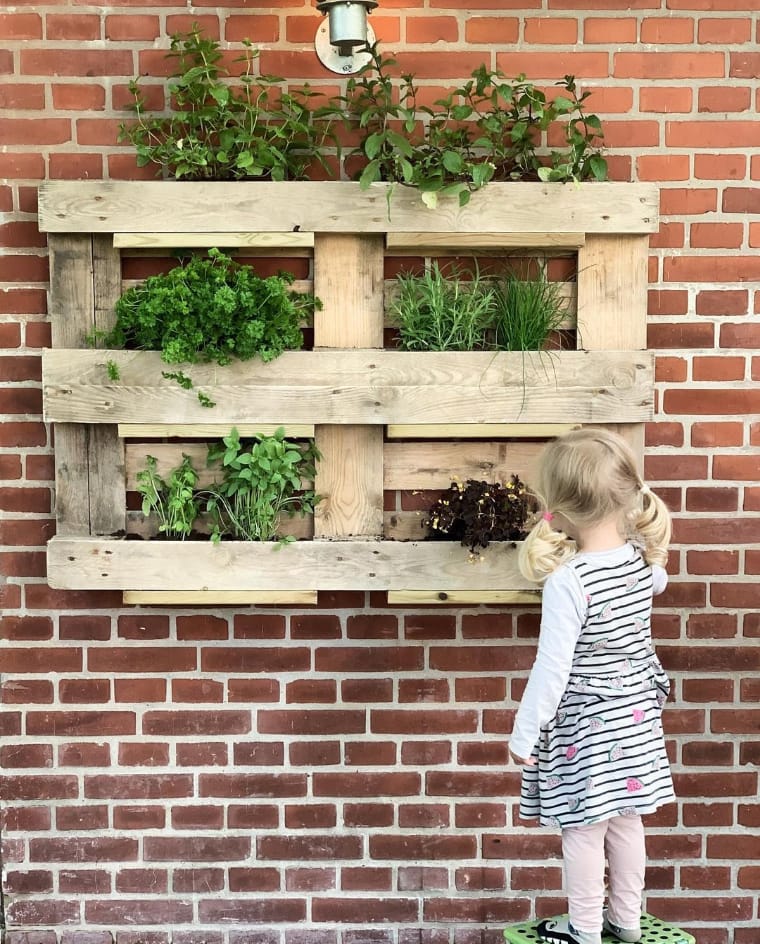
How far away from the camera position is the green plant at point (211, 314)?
2.64 m

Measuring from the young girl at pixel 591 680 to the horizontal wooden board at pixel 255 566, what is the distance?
355mm

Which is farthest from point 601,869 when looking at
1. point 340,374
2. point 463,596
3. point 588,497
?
point 340,374

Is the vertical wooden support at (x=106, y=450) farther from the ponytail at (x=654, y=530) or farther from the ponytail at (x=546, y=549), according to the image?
the ponytail at (x=654, y=530)

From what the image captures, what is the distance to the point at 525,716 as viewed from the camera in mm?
2318

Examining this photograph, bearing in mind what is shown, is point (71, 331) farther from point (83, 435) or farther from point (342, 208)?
point (342, 208)

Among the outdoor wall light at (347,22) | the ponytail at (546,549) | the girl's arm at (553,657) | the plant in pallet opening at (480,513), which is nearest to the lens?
the girl's arm at (553,657)

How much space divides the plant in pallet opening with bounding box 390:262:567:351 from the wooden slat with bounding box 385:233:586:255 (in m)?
0.08

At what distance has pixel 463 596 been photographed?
2777 mm

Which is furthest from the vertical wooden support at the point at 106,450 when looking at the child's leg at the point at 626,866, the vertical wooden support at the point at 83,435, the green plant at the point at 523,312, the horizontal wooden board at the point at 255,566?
the child's leg at the point at 626,866

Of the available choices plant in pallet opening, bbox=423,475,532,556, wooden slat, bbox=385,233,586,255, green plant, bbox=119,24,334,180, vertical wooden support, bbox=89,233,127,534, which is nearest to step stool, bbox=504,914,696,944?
plant in pallet opening, bbox=423,475,532,556

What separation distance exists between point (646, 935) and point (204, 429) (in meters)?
1.76

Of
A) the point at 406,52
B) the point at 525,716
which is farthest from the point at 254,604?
the point at 406,52

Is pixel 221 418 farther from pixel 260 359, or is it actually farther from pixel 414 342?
pixel 414 342

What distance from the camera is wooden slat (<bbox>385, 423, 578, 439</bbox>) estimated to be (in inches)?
108
